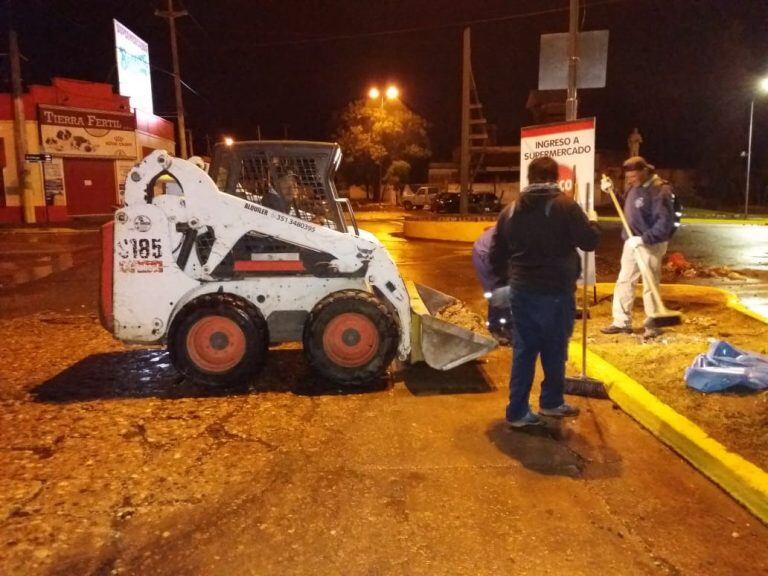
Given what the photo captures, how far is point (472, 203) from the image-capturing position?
118ft

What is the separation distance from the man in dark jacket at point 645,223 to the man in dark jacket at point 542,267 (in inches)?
90.9

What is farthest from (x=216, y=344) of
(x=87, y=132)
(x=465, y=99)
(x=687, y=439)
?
(x=87, y=132)

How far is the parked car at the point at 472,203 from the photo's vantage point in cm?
3549

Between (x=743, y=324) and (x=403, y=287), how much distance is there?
4.23 m

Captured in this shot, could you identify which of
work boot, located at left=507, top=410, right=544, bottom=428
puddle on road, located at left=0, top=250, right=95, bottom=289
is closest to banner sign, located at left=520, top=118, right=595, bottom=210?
work boot, located at left=507, top=410, right=544, bottom=428

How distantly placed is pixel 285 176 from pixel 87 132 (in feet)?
98.1

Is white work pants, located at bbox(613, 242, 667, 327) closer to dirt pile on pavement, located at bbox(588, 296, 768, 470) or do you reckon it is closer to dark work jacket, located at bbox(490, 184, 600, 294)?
dirt pile on pavement, located at bbox(588, 296, 768, 470)

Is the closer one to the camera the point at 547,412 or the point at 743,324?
the point at 547,412

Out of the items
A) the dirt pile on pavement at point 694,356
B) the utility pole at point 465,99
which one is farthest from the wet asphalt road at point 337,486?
the utility pole at point 465,99

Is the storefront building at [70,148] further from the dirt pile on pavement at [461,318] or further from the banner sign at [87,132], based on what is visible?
the dirt pile on pavement at [461,318]

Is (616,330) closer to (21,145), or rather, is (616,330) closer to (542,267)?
(542,267)

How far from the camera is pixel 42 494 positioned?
13.0 ft

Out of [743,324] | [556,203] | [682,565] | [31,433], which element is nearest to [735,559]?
[682,565]

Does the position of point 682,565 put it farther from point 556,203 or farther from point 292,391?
point 292,391
